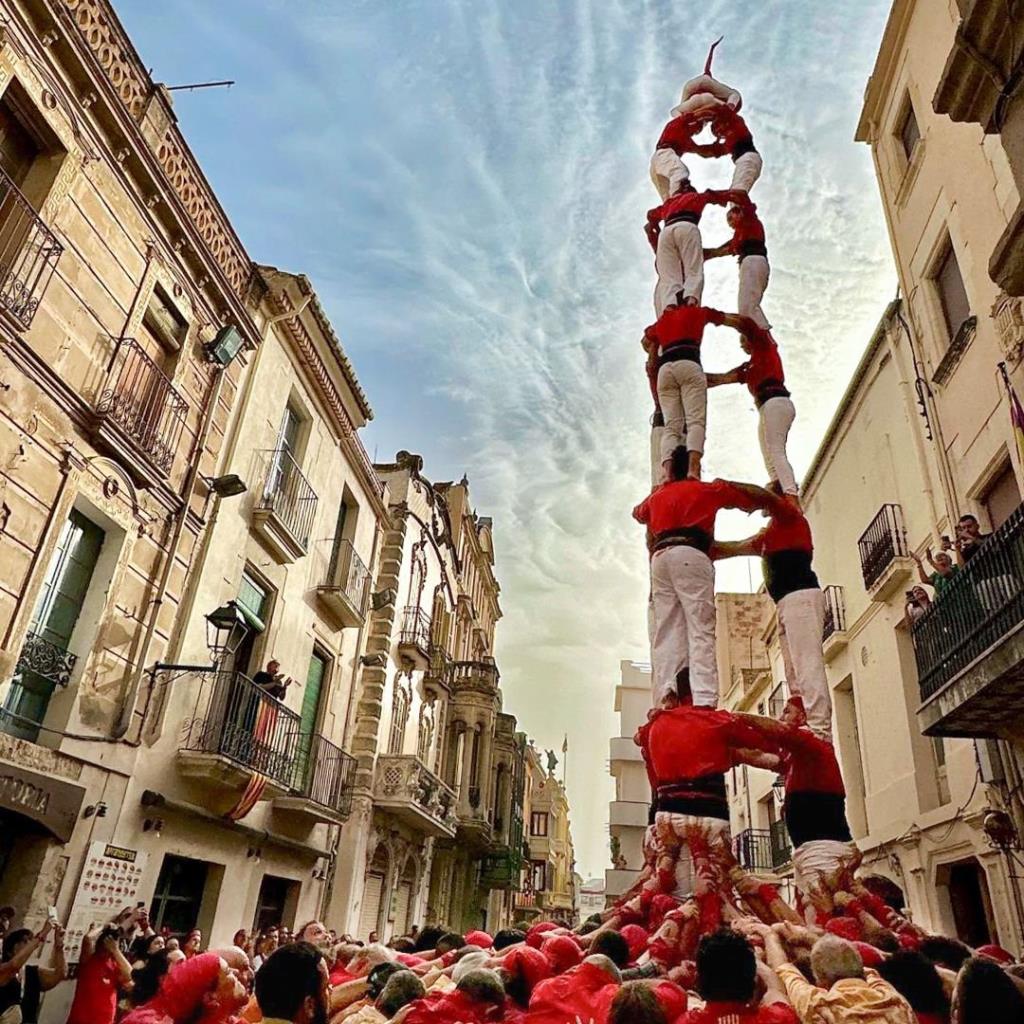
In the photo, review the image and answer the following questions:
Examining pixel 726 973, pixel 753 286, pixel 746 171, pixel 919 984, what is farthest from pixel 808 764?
pixel 746 171

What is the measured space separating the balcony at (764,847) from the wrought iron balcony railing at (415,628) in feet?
26.6

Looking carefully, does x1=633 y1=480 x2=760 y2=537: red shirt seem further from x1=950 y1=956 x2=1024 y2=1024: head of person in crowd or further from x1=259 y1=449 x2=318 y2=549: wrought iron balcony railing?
x1=259 y1=449 x2=318 y2=549: wrought iron balcony railing

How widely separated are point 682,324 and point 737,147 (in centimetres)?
231

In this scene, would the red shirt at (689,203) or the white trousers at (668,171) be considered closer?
the red shirt at (689,203)

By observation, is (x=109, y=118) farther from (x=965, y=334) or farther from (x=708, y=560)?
(x=965, y=334)

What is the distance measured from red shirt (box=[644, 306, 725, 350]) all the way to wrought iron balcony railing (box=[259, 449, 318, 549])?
7.89 meters

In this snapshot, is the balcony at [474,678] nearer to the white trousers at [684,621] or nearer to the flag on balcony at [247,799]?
the flag on balcony at [247,799]

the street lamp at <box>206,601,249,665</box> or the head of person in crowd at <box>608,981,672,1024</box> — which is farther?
the street lamp at <box>206,601,249,665</box>

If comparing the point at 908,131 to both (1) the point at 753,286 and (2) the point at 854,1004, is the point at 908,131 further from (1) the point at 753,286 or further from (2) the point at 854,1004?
(2) the point at 854,1004

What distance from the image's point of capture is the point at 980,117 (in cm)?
643

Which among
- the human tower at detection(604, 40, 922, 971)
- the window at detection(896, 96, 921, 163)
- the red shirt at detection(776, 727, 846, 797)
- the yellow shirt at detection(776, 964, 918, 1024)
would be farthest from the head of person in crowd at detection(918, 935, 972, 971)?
the window at detection(896, 96, 921, 163)

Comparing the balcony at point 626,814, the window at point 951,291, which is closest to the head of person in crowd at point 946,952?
the window at point 951,291

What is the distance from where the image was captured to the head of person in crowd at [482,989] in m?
3.16

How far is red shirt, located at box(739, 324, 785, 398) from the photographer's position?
6.41 meters
